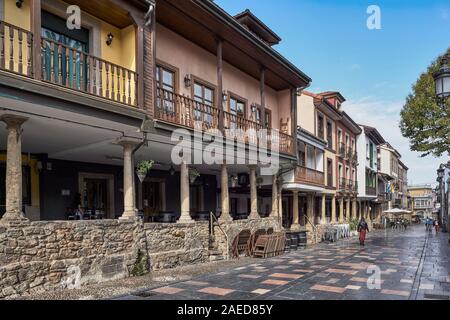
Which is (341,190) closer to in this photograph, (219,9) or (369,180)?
(369,180)

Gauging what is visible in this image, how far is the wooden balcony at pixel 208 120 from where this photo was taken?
11.4 metres

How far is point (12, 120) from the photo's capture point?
304 inches

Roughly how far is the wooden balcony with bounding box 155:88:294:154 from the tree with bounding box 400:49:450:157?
603 centimetres

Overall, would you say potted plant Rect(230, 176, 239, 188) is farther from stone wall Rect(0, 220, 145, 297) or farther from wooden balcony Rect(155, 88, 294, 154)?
stone wall Rect(0, 220, 145, 297)

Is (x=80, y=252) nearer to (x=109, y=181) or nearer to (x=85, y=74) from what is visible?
(x=85, y=74)

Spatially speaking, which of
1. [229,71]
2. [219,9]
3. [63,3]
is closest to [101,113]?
[63,3]

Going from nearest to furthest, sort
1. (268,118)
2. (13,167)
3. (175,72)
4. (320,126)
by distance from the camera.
Result: (13,167), (175,72), (268,118), (320,126)

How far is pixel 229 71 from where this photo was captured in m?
15.8

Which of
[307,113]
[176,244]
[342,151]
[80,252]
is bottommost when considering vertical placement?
[176,244]

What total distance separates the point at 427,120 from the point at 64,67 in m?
15.1

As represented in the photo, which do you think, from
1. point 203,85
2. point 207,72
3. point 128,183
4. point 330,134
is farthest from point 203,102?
point 330,134

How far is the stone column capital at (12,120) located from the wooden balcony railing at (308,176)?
1400 cm
